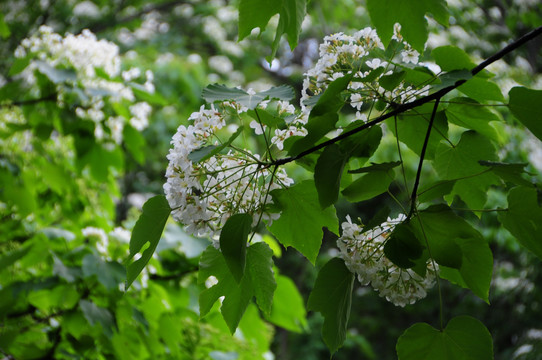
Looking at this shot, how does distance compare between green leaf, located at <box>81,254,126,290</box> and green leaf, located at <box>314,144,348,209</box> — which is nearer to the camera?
green leaf, located at <box>314,144,348,209</box>

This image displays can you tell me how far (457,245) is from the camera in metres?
0.44

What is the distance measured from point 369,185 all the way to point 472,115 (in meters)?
0.15

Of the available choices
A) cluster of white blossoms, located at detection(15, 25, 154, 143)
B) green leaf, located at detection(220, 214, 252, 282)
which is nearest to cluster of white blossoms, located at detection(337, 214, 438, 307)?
green leaf, located at detection(220, 214, 252, 282)

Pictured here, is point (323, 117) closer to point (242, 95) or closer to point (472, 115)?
point (242, 95)

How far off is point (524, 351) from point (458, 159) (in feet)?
8.39

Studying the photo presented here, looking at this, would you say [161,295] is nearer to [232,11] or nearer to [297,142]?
[297,142]

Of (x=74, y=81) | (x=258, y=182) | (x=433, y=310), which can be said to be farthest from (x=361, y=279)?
(x=433, y=310)

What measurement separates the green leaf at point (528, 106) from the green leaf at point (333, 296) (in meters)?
0.23

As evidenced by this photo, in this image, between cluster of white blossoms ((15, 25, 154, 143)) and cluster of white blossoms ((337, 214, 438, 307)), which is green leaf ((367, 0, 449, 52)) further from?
cluster of white blossoms ((15, 25, 154, 143))

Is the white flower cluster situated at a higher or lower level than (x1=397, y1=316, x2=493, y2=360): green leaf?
higher

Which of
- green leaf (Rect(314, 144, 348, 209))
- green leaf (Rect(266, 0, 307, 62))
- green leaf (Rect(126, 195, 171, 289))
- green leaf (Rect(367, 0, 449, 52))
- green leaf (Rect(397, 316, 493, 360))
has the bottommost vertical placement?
green leaf (Rect(397, 316, 493, 360))

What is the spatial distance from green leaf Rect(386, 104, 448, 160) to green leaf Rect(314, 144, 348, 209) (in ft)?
0.38

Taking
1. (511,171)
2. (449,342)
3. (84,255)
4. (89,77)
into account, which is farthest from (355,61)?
(89,77)

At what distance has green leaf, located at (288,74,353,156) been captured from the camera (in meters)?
0.43
